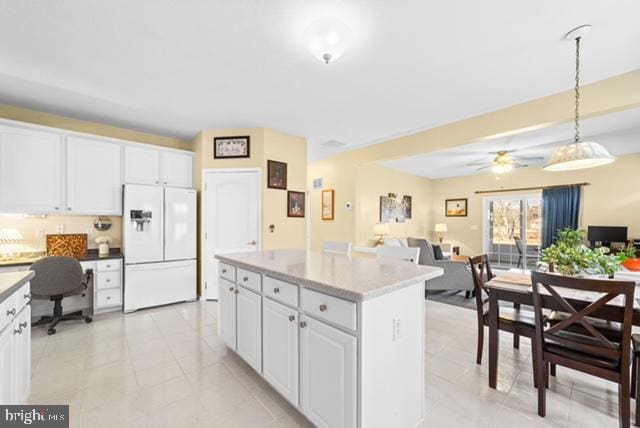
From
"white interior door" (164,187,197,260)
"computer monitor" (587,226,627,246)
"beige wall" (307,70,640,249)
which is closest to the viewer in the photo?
"beige wall" (307,70,640,249)

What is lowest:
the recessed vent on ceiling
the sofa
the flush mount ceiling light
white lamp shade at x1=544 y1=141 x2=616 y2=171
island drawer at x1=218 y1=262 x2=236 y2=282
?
the sofa

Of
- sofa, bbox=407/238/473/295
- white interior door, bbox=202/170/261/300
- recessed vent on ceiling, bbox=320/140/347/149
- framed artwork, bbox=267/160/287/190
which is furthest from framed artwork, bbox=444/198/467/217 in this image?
white interior door, bbox=202/170/261/300

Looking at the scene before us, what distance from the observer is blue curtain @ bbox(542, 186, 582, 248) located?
565 centimetres

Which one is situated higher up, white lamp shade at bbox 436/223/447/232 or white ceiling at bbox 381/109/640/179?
white ceiling at bbox 381/109/640/179

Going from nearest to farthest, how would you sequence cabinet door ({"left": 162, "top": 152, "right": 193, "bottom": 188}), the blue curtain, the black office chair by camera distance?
the black office chair
cabinet door ({"left": 162, "top": 152, "right": 193, "bottom": 188})
the blue curtain

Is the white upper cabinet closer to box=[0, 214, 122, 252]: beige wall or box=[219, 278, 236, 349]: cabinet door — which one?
box=[0, 214, 122, 252]: beige wall

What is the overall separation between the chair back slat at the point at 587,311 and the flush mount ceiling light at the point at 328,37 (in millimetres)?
2036

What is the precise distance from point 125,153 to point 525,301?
4719 millimetres

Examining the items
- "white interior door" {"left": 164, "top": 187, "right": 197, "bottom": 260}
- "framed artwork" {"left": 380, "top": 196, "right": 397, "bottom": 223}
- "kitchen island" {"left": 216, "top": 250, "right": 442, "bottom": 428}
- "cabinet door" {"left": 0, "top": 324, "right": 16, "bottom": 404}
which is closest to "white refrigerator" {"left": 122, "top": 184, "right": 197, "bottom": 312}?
"white interior door" {"left": 164, "top": 187, "right": 197, "bottom": 260}

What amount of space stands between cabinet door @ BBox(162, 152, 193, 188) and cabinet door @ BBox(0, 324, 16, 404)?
9.36 ft

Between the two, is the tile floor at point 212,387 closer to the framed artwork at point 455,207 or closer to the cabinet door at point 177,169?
the cabinet door at point 177,169

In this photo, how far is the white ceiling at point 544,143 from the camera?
3.61 metres

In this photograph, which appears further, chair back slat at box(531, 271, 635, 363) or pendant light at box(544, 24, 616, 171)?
pendant light at box(544, 24, 616, 171)

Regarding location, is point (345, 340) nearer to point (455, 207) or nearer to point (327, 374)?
point (327, 374)
